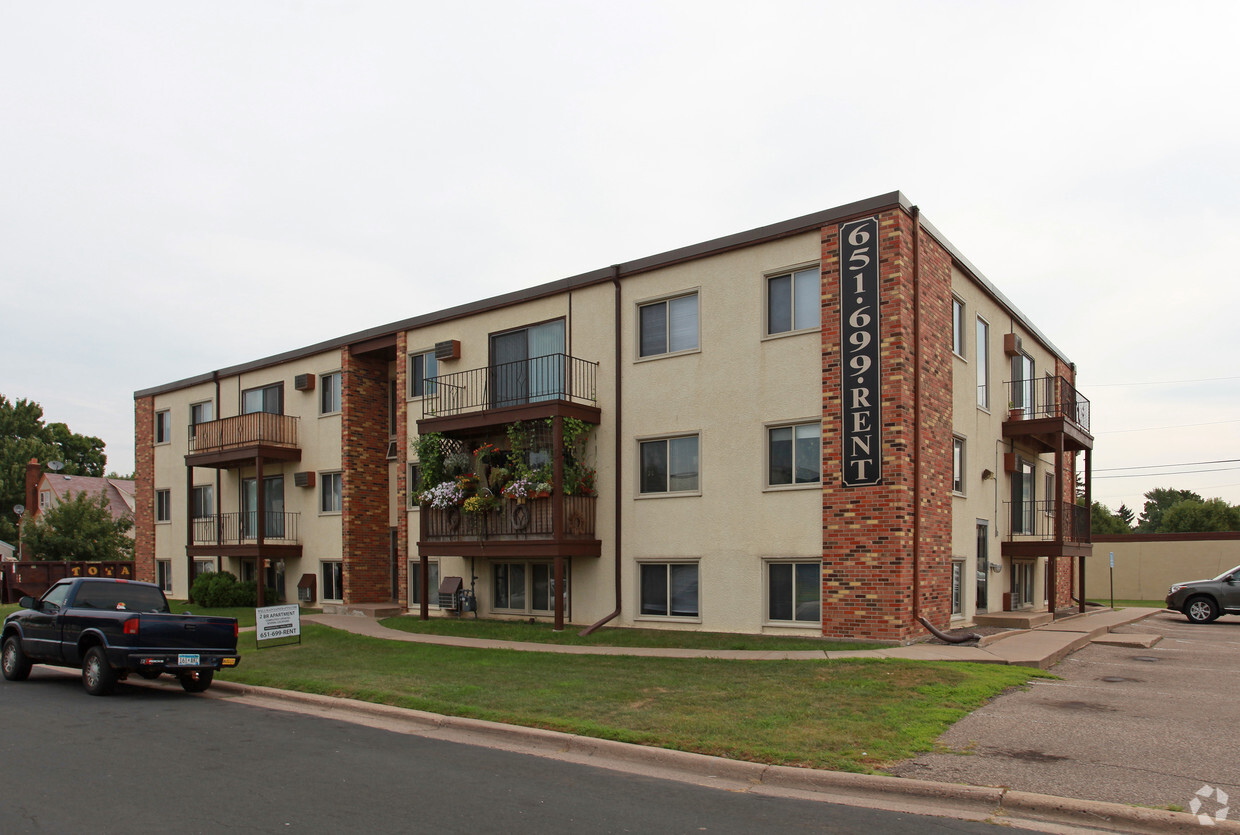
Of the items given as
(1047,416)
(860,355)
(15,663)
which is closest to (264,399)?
(15,663)

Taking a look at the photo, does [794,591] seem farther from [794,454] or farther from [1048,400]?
[1048,400]

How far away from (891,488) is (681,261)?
631 centimetres

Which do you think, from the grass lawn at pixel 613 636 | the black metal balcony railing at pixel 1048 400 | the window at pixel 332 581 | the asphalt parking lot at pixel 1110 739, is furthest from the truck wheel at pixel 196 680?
the black metal balcony railing at pixel 1048 400

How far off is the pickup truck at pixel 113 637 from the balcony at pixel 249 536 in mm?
12717

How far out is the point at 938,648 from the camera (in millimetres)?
14961

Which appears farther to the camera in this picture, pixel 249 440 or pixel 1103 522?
pixel 1103 522

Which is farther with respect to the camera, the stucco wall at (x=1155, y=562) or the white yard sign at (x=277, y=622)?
the stucco wall at (x=1155, y=562)

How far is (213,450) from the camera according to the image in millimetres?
29219

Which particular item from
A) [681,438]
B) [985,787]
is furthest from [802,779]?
[681,438]

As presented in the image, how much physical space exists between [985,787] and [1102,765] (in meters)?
1.50

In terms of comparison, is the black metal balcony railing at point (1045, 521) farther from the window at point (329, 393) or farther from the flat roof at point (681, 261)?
the window at point (329, 393)

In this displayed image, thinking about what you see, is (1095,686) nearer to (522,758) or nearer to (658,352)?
(522,758)

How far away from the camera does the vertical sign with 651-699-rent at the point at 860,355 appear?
53.1 ft

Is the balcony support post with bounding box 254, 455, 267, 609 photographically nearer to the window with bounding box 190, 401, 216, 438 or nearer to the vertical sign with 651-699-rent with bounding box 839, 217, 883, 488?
the window with bounding box 190, 401, 216, 438
